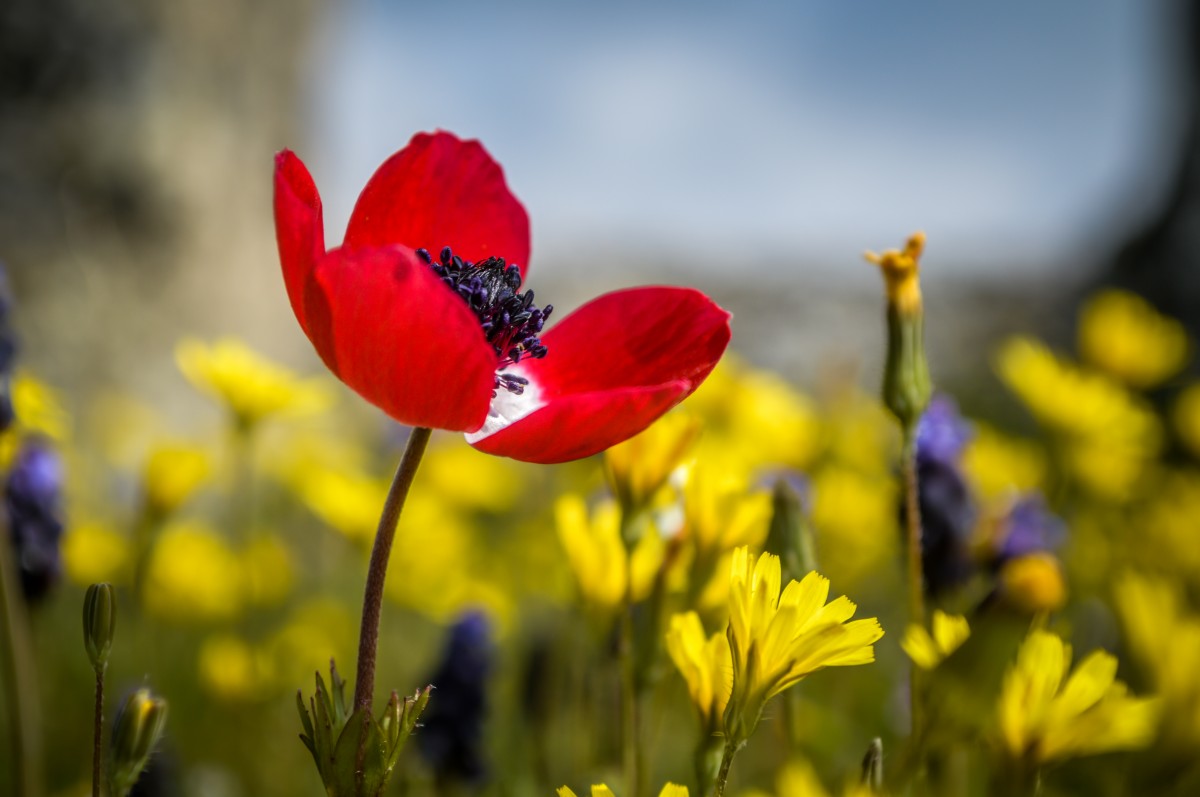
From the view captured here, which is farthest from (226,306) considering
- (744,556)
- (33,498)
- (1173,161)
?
(1173,161)

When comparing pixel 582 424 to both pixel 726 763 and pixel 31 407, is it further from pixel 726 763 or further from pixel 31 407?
pixel 31 407

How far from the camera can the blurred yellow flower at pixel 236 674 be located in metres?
1.48

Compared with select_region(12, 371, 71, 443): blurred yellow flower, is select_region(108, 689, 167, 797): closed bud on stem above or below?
below

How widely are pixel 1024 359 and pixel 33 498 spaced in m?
1.63

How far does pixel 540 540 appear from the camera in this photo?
216cm

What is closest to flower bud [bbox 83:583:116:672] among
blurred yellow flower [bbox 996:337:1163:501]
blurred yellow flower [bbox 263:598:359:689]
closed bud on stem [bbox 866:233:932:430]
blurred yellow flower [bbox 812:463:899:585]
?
closed bud on stem [bbox 866:233:932:430]

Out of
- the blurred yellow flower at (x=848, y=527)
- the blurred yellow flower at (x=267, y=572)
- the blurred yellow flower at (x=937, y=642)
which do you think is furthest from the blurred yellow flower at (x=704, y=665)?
the blurred yellow flower at (x=267, y=572)

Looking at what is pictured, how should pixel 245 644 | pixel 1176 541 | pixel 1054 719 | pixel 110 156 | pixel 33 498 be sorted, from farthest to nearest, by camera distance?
pixel 110 156, pixel 1176 541, pixel 245 644, pixel 33 498, pixel 1054 719

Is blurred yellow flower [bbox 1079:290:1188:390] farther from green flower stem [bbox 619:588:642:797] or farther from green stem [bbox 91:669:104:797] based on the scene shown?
green stem [bbox 91:669:104:797]

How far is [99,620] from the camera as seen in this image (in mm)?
678

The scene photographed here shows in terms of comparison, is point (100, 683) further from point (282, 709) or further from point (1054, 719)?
point (282, 709)

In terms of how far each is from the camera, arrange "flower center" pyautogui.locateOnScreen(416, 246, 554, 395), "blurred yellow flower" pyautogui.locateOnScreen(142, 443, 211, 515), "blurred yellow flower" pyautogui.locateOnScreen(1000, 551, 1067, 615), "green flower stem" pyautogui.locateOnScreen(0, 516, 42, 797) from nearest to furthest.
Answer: "blurred yellow flower" pyautogui.locateOnScreen(1000, 551, 1067, 615) < "flower center" pyautogui.locateOnScreen(416, 246, 554, 395) < "green flower stem" pyautogui.locateOnScreen(0, 516, 42, 797) < "blurred yellow flower" pyautogui.locateOnScreen(142, 443, 211, 515)

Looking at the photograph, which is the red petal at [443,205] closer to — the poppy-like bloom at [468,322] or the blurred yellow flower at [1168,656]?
the poppy-like bloom at [468,322]

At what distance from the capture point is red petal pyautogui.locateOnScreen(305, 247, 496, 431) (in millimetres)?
591
